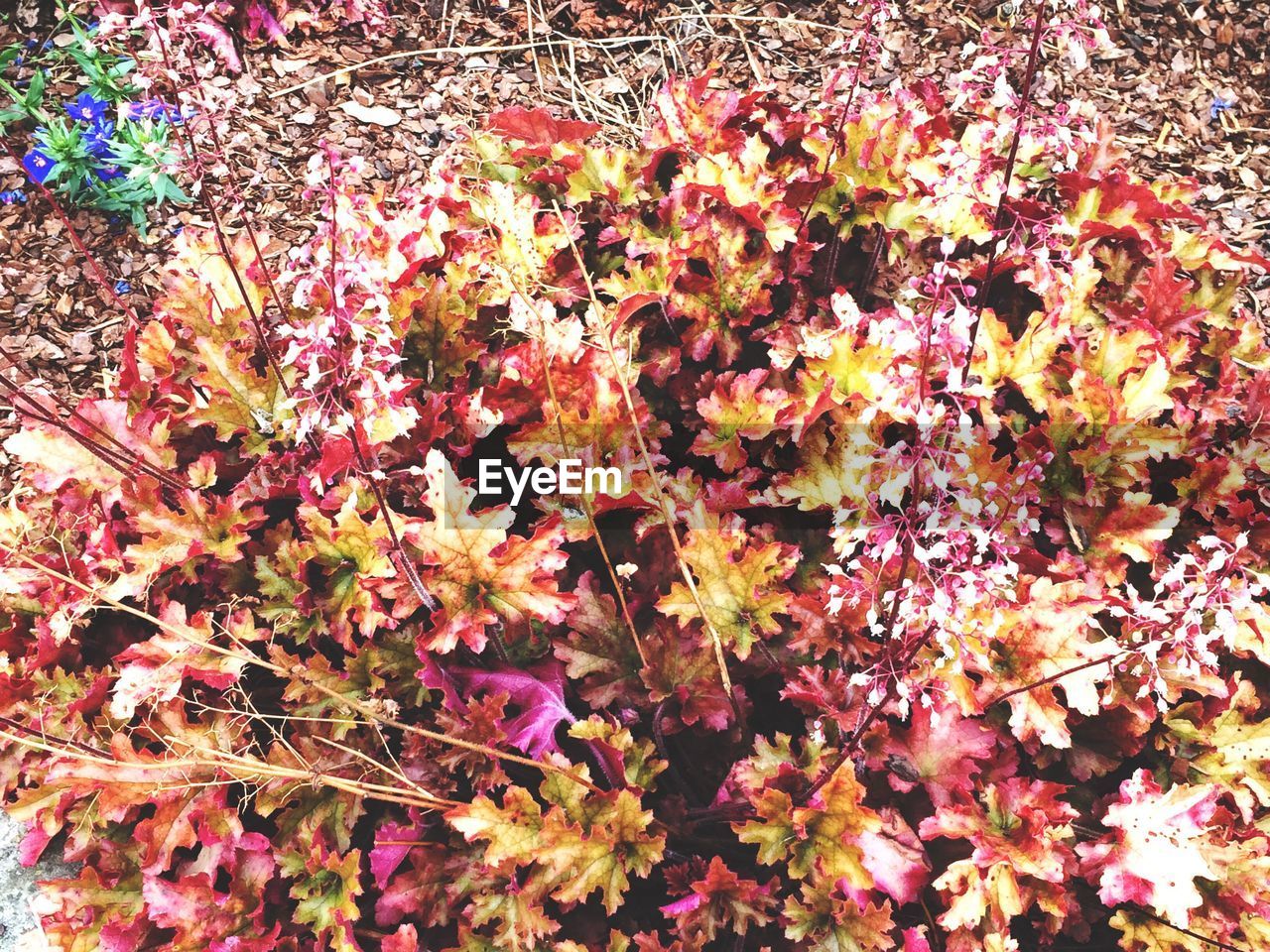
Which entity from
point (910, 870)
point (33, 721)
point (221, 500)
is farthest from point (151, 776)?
point (910, 870)

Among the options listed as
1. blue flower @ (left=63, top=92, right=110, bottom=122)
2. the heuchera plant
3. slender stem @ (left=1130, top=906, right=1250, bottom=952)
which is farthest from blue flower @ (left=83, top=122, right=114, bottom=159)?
slender stem @ (left=1130, top=906, right=1250, bottom=952)

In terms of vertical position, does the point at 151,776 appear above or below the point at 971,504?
below

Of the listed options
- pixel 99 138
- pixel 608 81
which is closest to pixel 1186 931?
pixel 608 81

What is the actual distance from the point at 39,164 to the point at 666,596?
316cm

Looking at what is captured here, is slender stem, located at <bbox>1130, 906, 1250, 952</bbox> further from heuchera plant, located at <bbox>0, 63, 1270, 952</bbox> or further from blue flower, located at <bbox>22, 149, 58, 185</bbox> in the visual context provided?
blue flower, located at <bbox>22, 149, 58, 185</bbox>

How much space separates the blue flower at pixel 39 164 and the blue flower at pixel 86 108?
203 mm

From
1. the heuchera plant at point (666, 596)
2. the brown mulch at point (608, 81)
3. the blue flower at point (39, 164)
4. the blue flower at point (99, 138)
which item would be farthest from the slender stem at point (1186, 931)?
the blue flower at point (39, 164)

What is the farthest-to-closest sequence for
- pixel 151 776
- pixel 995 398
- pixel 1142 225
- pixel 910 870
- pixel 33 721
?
pixel 1142 225 < pixel 995 398 < pixel 33 721 < pixel 151 776 < pixel 910 870

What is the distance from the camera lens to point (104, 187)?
11.5ft

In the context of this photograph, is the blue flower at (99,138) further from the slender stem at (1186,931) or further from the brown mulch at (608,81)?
the slender stem at (1186,931)

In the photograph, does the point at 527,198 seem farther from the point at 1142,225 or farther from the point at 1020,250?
the point at 1142,225

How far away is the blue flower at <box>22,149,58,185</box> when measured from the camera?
3.53m

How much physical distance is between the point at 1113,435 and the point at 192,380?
2188mm

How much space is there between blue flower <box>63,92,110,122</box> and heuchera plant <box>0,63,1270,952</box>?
5.35 ft
